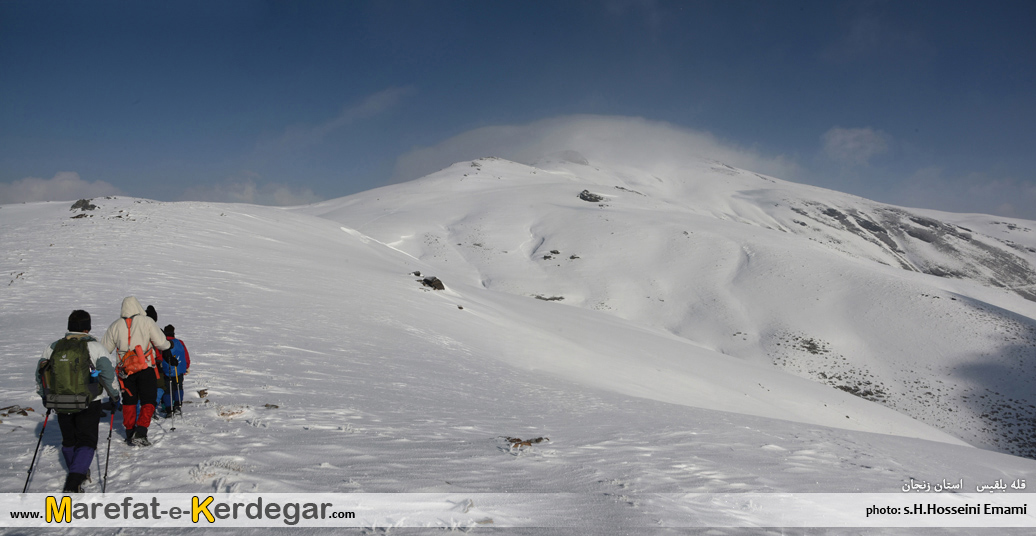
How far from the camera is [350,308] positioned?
62.6 ft

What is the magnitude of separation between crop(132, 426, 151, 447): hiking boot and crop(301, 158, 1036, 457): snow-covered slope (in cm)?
3025

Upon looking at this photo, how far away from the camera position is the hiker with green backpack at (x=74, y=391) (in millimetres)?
5062

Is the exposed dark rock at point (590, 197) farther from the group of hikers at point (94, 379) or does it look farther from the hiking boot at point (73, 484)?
the hiking boot at point (73, 484)

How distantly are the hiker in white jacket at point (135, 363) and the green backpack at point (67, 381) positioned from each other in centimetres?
88

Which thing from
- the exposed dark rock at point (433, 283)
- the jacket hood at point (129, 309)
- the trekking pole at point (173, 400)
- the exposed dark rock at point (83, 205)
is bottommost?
the trekking pole at point (173, 400)

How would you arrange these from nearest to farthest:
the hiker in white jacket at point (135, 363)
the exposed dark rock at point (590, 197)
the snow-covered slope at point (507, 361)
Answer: the hiker in white jacket at point (135, 363), the snow-covered slope at point (507, 361), the exposed dark rock at point (590, 197)

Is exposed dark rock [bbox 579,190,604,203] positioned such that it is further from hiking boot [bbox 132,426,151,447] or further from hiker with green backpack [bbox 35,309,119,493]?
hiker with green backpack [bbox 35,309,119,493]

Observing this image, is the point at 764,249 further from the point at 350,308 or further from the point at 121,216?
the point at 121,216

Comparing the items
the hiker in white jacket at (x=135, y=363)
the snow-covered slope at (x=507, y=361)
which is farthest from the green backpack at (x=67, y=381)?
the hiker in white jacket at (x=135, y=363)

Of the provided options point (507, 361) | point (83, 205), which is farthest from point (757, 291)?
point (83, 205)

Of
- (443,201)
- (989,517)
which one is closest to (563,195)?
(443,201)

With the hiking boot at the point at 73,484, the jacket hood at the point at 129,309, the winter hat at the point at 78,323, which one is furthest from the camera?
the jacket hood at the point at 129,309

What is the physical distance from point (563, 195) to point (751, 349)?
58.4 metres

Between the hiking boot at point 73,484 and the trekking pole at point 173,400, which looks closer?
the hiking boot at point 73,484
